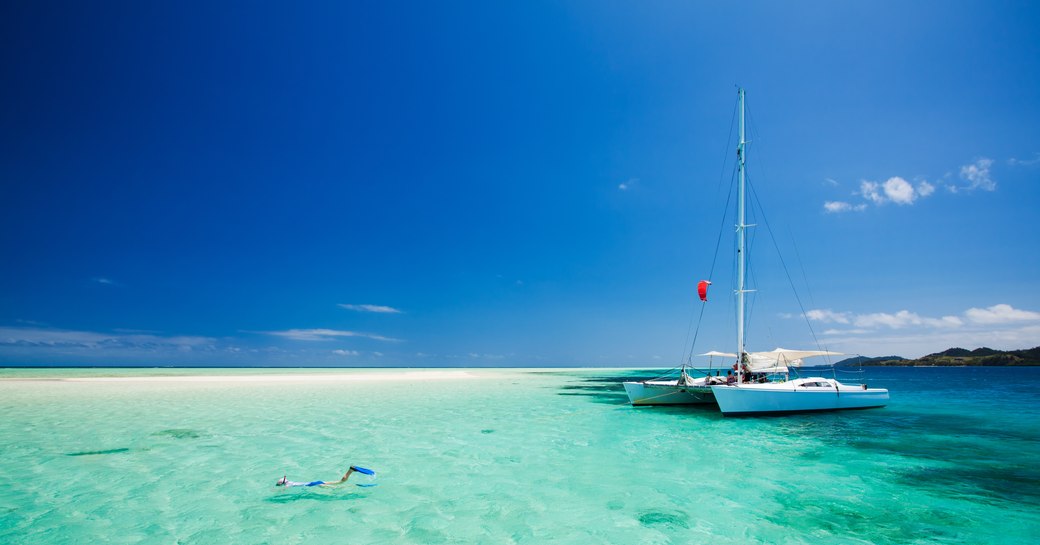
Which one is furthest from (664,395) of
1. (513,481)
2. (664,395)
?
(513,481)

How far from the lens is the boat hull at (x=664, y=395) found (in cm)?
2350

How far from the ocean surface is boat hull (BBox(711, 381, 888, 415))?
136 centimetres

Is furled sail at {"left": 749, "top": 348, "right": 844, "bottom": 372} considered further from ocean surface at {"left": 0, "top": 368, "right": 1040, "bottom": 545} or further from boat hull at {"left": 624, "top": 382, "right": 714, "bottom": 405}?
ocean surface at {"left": 0, "top": 368, "right": 1040, "bottom": 545}

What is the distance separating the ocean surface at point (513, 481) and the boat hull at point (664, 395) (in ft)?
13.0

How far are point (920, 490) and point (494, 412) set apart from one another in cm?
1622

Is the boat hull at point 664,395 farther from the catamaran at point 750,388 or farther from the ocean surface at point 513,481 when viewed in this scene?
the ocean surface at point 513,481

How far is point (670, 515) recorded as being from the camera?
8.02 m

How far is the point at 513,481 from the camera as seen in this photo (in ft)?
33.0

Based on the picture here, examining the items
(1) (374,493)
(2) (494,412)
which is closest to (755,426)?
(2) (494,412)

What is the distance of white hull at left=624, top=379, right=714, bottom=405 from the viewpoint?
77.0ft

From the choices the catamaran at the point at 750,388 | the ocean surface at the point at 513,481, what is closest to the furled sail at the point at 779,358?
the catamaran at the point at 750,388

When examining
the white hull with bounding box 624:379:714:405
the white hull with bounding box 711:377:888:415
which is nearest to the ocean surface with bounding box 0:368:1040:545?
the white hull with bounding box 711:377:888:415

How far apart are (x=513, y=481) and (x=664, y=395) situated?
53.0 ft

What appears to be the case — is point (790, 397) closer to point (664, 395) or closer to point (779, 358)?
point (779, 358)
